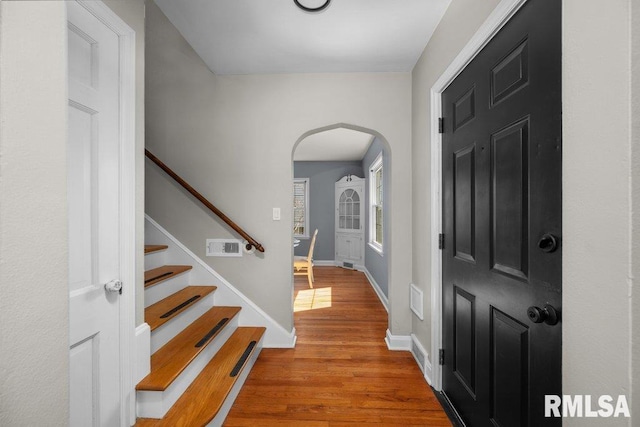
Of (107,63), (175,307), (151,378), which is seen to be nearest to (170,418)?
(151,378)

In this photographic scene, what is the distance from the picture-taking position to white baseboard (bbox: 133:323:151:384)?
1.46 m

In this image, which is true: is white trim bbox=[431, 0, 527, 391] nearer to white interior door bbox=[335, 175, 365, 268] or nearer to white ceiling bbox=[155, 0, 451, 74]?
white ceiling bbox=[155, 0, 451, 74]

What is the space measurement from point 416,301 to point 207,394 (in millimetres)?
1685

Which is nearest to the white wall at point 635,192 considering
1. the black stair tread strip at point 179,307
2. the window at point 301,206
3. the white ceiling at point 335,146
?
the black stair tread strip at point 179,307

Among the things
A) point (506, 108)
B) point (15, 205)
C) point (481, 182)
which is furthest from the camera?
point (481, 182)

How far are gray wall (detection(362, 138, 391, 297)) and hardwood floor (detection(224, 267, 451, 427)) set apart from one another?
Answer: 1089 mm

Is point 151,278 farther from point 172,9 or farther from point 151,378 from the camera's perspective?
point 172,9

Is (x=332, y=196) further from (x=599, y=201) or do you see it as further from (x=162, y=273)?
(x=599, y=201)

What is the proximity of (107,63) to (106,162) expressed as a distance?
1.50ft

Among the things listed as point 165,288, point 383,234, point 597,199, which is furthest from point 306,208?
point 597,199

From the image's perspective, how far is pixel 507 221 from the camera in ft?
3.99

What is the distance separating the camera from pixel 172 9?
6.12 feet

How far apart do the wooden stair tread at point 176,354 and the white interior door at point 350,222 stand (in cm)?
446

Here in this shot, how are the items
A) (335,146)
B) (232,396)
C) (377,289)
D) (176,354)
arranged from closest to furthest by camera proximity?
1. (176,354)
2. (232,396)
3. (377,289)
4. (335,146)
